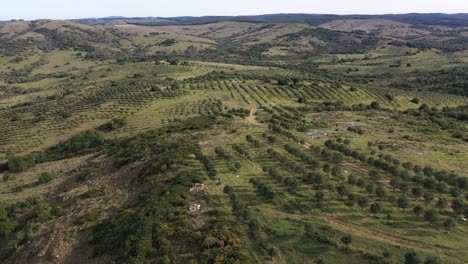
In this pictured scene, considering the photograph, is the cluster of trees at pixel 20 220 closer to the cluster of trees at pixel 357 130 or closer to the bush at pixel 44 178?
the bush at pixel 44 178

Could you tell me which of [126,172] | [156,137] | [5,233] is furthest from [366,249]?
[156,137]

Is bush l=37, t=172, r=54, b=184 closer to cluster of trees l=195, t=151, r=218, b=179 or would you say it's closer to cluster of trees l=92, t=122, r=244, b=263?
cluster of trees l=92, t=122, r=244, b=263

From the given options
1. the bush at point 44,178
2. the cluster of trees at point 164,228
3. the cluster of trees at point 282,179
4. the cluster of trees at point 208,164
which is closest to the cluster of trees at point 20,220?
the cluster of trees at point 164,228

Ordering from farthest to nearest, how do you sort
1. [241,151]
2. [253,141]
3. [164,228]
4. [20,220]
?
[253,141], [241,151], [20,220], [164,228]

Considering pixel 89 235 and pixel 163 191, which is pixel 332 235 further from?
pixel 89 235

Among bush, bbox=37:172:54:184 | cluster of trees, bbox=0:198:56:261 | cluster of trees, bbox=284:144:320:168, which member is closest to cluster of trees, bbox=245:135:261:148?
cluster of trees, bbox=284:144:320:168

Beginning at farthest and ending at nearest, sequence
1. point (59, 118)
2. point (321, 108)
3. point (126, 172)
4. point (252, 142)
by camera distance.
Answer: point (59, 118), point (321, 108), point (252, 142), point (126, 172)

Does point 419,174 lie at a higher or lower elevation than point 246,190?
higher

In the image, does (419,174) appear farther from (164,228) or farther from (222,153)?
(164,228)

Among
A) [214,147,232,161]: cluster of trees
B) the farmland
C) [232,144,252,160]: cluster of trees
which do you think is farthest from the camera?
[232,144,252,160]: cluster of trees

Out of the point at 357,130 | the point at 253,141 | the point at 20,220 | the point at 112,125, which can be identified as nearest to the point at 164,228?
the point at 20,220

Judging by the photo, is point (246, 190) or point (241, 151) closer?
point (246, 190)
